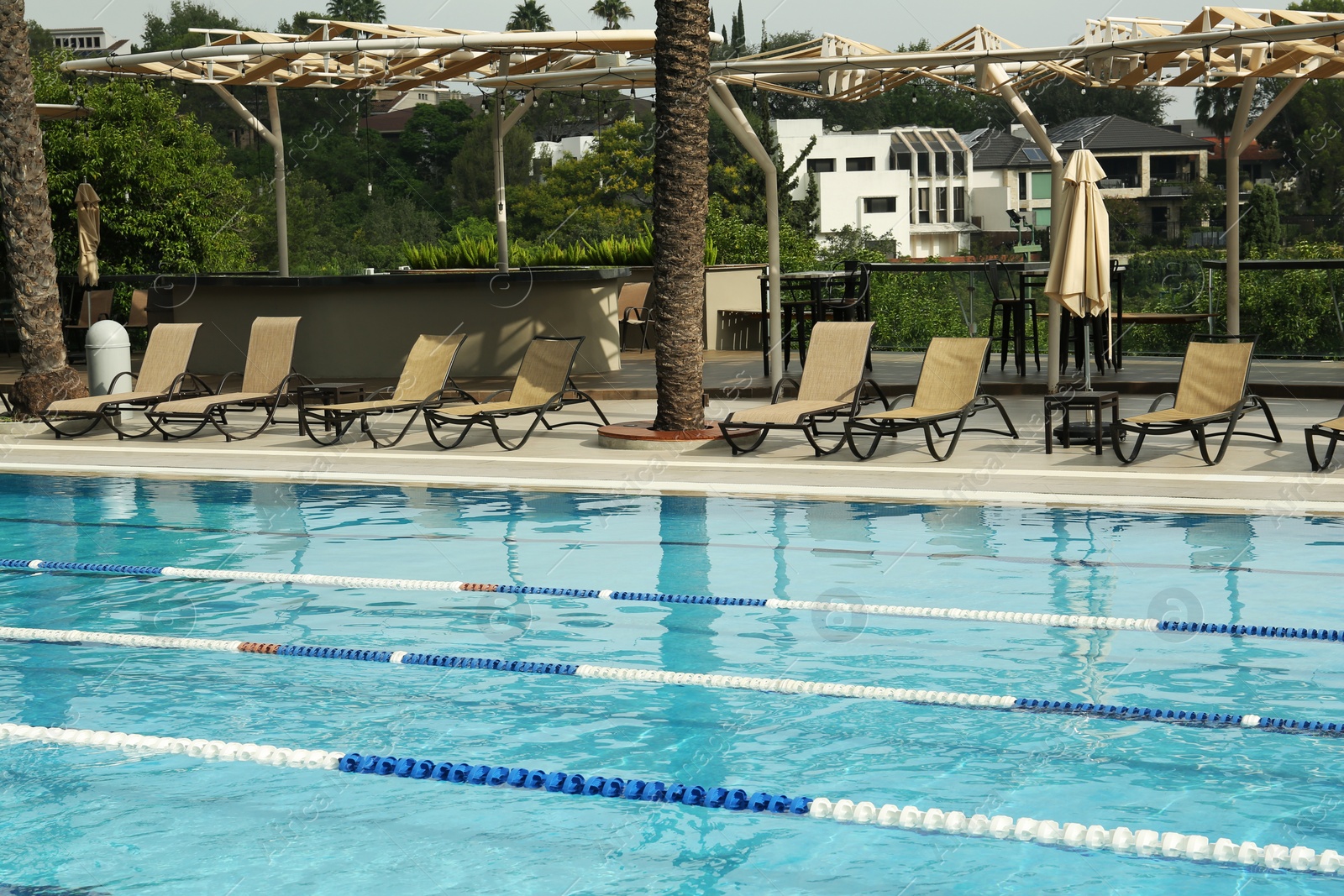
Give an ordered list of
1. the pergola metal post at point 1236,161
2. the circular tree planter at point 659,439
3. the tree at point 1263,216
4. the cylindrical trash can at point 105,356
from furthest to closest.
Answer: the tree at point 1263,216 < the cylindrical trash can at point 105,356 < the pergola metal post at point 1236,161 < the circular tree planter at point 659,439

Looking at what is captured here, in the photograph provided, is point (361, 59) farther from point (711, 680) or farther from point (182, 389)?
point (711, 680)

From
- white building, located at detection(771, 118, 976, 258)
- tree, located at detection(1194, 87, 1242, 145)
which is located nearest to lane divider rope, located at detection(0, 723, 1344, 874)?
white building, located at detection(771, 118, 976, 258)

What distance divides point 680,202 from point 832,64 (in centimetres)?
215

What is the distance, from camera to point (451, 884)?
4387 millimetres

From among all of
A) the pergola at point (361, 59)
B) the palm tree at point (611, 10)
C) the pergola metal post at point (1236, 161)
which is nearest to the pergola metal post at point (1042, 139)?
the pergola metal post at point (1236, 161)

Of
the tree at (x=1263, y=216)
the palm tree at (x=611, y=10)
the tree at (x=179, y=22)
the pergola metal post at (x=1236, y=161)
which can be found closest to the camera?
the pergola metal post at (x=1236, y=161)

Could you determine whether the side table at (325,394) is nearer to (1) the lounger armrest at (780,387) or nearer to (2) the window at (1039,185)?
(1) the lounger armrest at (780,387)

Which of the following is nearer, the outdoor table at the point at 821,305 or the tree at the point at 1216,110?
the outdoor table at the point at 821,305

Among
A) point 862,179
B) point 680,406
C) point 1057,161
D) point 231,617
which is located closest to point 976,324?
point 1057,161

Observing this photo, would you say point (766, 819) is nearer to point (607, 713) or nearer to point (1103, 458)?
point (607, 713)

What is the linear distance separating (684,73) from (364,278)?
6117 millimetres

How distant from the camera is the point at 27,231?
1360cm

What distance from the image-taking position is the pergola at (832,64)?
1205 cm

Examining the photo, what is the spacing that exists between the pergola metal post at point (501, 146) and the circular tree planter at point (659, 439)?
16.7ft
